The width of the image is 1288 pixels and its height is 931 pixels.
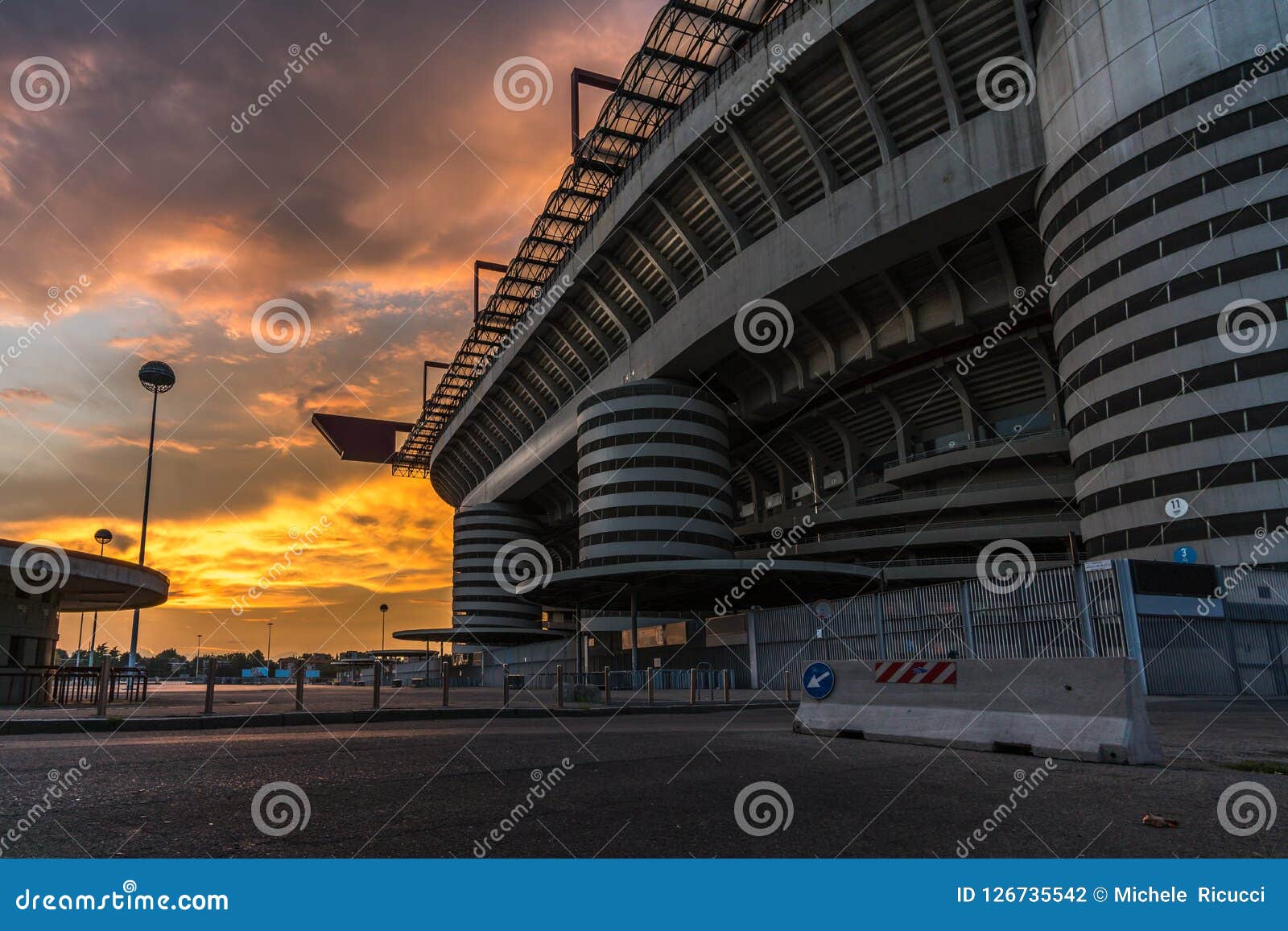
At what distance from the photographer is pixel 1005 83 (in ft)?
→ 109

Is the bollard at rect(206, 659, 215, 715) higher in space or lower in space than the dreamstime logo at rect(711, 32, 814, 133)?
lower

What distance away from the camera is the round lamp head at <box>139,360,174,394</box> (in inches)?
1379

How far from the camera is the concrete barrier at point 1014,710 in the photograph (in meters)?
7.57

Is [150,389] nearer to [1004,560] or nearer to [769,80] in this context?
[769,80]

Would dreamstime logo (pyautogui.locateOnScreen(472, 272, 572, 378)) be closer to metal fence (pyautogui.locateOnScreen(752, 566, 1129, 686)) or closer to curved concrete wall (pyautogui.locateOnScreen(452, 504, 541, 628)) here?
curved concrete wall (pyautogui.locateOnScreen(452, 504, 541, 628))

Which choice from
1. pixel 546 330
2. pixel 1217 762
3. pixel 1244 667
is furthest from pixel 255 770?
pixel 546 330

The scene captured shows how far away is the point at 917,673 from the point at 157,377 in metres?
35.5

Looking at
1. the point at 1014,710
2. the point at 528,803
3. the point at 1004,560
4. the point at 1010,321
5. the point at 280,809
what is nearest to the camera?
the point at 280,809

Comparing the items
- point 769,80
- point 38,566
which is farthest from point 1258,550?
point 38,566

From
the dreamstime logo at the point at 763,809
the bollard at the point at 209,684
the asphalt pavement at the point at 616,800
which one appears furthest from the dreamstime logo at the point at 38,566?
the dreamstime logo at the point at 763,809

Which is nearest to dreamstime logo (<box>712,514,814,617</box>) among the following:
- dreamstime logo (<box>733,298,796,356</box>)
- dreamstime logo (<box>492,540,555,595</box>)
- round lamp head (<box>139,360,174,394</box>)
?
dreamstime logo (<box>733,298,796,356</box>)

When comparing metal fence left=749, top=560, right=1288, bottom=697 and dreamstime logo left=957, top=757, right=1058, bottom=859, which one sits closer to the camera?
dreamstime logo left=957, top=757, right=1058, bottom=859

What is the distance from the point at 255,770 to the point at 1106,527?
102 feet

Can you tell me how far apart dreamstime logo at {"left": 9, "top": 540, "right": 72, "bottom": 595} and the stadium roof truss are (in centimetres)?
3242
